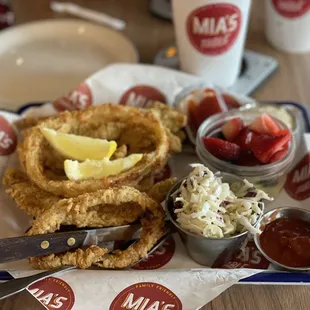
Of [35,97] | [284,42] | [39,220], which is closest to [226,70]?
[284,42]

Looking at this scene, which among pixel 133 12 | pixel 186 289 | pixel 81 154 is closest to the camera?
pixel 186 289

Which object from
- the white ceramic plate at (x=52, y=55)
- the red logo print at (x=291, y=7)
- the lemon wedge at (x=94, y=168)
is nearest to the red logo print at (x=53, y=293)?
the lemon wedge at (x=94, y=168)

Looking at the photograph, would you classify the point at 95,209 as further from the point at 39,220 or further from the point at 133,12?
the point at 133,12

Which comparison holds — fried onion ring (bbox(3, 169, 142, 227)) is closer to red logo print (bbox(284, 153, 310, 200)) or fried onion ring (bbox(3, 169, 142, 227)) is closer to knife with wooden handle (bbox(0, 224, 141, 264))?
knife with wooden handle (bbox(0, 224, 141, 264))

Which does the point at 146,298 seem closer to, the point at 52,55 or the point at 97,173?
the point at 97,173

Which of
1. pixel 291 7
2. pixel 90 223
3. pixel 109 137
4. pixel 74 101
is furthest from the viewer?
pixel 291 7

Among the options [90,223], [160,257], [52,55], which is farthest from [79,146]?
[52,55]
